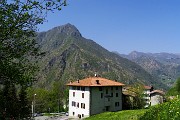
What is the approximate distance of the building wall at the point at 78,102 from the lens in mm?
89581

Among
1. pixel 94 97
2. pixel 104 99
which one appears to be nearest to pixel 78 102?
pixel 94 97

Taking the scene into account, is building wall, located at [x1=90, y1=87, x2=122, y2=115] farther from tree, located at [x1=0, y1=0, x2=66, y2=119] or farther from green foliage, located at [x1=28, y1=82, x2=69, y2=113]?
tree, located at [x1=0, y1=0, x2=66, y2=119]

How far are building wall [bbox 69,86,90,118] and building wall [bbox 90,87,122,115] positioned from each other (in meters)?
1.58

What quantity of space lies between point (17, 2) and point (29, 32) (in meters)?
1.82

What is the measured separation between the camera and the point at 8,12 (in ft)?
51.5

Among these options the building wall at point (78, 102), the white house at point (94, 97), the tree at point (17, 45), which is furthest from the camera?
the building wall at point (78, 102)

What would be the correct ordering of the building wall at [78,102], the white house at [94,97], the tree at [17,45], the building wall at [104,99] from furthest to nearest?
the building wall at [78,102] → the building wall at [104,99] → the white house at [94,97] → the tree at [17,45]

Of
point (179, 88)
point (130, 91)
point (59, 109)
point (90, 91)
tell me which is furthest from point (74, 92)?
point (179, 88)

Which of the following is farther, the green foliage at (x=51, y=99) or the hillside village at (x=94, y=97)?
the green foliage at (x=51, y=99)

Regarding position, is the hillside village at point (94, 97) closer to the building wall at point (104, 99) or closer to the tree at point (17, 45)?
the building wall at point (104, 99)

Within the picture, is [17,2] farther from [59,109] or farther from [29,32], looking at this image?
[59,109]

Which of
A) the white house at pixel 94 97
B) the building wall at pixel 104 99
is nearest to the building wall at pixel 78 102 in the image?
the white house at pixel 94 97

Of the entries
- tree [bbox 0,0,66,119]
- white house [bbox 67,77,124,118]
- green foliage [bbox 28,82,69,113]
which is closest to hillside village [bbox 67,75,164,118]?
white house [bbox 67,77,124,118]

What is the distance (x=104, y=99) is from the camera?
9150 cm
